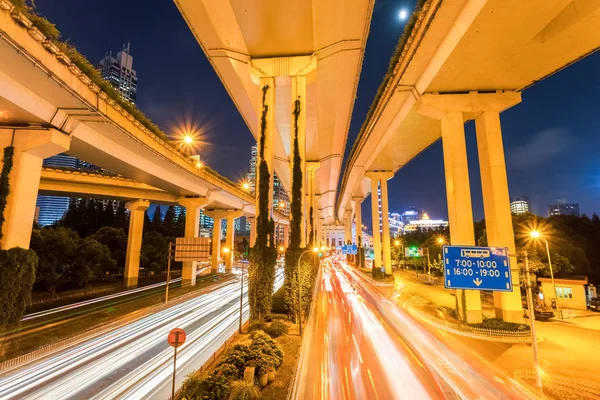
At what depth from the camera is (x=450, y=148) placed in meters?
21.0

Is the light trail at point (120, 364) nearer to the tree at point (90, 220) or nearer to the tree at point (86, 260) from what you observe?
the tree at point (86, 260)

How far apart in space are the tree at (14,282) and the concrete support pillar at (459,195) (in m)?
26.8

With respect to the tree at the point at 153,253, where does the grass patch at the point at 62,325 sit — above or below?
below

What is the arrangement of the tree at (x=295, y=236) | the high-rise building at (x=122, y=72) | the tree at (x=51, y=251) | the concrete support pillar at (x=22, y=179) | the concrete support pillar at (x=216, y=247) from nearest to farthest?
the concrete support pillar at (x=22, y=179) < the tree at (x=295, y=236) < the tree at (x=51, y=251) < the concrete support pillar at (x=216, y=247) < the high-rise building at (x=122, y=72)

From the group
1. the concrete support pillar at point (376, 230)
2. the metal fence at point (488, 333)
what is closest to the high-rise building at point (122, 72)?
the concrete support pillar at point (376, 230)

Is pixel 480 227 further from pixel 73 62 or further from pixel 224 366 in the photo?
pixel 73 62

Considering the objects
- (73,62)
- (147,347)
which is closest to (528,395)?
(147,347)

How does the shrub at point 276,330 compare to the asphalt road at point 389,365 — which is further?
the shrub at point 276,330

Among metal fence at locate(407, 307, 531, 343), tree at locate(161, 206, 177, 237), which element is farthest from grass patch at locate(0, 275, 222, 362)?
tree at locate(161, 206, 177, 237)

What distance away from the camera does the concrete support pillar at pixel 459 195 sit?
1969 centimetres

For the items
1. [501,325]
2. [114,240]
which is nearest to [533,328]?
[501,325]

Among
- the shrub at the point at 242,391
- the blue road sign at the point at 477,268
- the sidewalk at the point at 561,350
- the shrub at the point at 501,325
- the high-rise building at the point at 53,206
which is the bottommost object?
the sidewalk at the point at 561,350

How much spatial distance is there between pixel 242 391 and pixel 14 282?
13.7 meters

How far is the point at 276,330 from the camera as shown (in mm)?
16812
